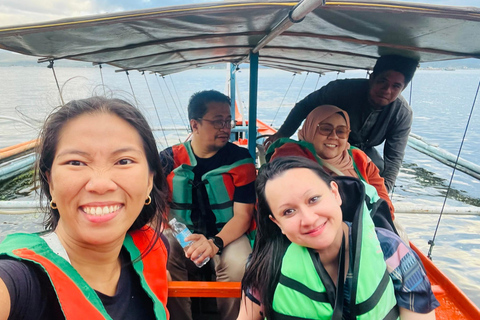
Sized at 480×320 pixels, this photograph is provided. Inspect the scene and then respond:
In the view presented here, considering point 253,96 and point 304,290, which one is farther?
point 253,96

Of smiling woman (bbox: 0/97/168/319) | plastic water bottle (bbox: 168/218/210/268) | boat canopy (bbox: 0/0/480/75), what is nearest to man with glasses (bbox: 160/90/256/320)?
plastic water bottle (bbox: 168/218/210/268)

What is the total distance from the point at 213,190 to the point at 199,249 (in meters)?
0.45

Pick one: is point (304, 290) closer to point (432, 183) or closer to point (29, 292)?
point (29, 292)

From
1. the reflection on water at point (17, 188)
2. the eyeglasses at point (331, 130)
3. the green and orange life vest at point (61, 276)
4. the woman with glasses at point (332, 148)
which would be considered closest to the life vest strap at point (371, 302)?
the green and orange life vest at point (61, 276)

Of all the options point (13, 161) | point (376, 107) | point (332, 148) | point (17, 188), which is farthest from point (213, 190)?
point (17, 188)

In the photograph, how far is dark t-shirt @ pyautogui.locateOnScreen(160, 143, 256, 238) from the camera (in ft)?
7.45

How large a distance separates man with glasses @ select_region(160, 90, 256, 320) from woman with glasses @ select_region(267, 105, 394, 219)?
38 centimetres

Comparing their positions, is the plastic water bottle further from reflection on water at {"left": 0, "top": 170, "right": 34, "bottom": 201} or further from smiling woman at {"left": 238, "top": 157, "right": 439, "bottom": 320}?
reflection on water at {"left": 0, "top": 170, "right": 34, "bottom": 201}

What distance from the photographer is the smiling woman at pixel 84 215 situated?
2.74 ft

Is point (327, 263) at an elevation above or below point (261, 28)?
below

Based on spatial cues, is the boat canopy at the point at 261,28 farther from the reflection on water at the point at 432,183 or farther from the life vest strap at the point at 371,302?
the reflection on water at the point at 432,183

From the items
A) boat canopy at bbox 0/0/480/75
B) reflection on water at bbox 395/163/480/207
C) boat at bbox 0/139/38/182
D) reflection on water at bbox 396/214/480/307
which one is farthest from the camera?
reflection on water at bbox 395/163/480/207

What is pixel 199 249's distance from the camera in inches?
77.4

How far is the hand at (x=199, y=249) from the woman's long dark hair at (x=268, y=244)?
601 mm
